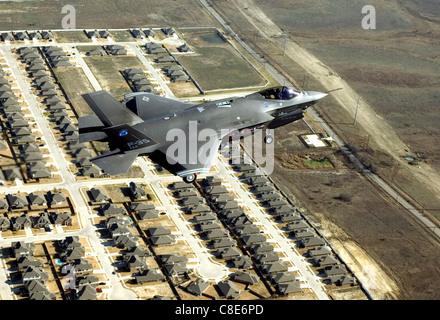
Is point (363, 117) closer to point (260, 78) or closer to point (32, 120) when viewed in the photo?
point (260, 78)

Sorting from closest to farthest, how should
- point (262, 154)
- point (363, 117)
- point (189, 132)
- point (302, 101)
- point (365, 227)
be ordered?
point (189, 132), point (302, 101), point (365, 227), point (262, 154), point (363, 117)

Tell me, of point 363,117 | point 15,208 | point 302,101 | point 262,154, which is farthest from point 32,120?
point 363,117

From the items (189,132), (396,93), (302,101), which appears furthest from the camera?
(396,93)

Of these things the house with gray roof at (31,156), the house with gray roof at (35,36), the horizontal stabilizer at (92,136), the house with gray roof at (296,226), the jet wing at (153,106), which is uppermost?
the jet wing at (153,106)

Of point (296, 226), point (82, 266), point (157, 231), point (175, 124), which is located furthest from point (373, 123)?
point (82, 266)

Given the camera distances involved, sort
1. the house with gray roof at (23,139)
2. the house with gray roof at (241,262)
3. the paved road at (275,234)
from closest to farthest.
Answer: the paved road at (275,234)
the house with gray roof at (241,262)
the house with gray roof at (23,139)

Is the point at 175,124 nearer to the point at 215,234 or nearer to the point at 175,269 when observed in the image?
the point at 215,234

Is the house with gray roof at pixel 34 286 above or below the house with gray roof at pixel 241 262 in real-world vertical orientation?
above

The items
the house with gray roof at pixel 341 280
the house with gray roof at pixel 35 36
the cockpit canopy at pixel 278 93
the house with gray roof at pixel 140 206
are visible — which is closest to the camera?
the house with gray roof at pixel 341 280

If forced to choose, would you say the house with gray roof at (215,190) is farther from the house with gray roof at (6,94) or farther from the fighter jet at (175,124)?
the house with gray roof at (6,94)

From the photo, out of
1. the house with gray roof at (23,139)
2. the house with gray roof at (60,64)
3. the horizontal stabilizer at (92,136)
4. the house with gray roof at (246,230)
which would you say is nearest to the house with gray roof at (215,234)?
the house with gray roof at (246,230)
